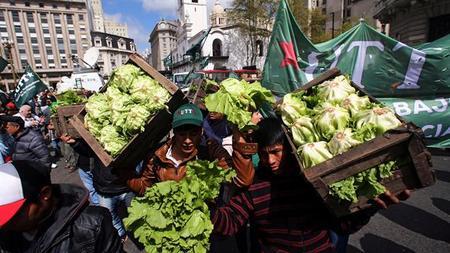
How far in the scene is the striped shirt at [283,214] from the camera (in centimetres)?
192

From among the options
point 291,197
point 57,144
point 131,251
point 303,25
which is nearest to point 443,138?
point 291,197

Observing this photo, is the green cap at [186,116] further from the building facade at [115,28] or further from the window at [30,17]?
the building facade at [115,28]

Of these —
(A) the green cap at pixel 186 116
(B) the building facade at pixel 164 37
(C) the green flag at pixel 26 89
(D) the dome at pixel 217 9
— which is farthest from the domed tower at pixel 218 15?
(A) the green cap at pixel 186 116

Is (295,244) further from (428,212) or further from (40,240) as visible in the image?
(428,212)

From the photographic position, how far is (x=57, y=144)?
10172 mm

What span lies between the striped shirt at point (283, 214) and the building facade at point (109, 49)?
104 m

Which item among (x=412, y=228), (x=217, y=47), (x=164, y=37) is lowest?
(x=412, y=228)

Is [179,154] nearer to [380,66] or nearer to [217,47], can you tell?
[380,66]

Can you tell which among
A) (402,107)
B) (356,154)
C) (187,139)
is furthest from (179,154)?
(402,107)

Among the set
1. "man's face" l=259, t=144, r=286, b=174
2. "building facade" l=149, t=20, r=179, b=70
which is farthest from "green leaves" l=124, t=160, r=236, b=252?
"building facade" l=149, t=20, r=179, b=70

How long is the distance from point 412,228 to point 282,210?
12.2 ft

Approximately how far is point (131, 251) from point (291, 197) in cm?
326

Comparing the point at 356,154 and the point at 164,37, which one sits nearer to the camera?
the point at 356,154

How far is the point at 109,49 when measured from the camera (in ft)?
337
